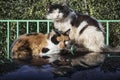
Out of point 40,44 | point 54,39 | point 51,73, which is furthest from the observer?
point 40,44

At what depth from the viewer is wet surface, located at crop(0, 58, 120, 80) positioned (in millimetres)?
1224

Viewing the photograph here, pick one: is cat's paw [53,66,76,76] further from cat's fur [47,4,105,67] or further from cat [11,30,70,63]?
cat's fur [47,4,105,67]

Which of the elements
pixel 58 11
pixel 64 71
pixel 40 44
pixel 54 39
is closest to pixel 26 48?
pixel 40 44

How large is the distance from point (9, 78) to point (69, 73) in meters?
0.20

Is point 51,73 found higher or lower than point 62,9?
lower

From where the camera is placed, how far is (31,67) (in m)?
1.43

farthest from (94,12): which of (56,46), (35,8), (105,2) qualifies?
(56,46)

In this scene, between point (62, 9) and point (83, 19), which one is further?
point (62, 9)

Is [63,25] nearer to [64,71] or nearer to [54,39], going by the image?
[54,39]

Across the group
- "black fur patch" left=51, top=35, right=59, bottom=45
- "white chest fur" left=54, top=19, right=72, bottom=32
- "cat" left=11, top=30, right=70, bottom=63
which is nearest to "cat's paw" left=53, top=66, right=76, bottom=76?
"cat" left=11, top=30, right=70, bottom=63

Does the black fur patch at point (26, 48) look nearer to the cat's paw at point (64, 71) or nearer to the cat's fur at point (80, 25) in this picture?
the cat's paw at point (64, 71)

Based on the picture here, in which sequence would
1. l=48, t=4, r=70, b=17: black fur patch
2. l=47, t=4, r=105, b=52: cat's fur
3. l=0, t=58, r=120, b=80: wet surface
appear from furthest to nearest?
l=48, t=4, r=70, b=17: black fur patch
l=47, t=4, r=105, b=52: cat's fur
l=0, t=58, r=120, b=80: wet surface

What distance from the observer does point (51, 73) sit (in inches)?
50.6

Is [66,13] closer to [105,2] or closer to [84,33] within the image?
[84,33]
